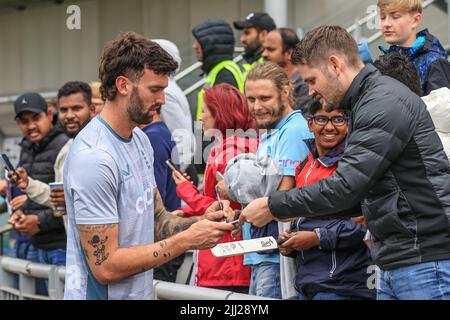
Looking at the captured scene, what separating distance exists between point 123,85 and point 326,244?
158cm

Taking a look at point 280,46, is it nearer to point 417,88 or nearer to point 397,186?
point 417,88

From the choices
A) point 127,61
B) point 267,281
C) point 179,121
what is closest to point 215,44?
point 179,121

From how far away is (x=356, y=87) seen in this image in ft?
13.2

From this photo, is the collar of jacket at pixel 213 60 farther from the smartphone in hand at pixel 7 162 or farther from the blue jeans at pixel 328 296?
the blue jeans at pixel 328 296

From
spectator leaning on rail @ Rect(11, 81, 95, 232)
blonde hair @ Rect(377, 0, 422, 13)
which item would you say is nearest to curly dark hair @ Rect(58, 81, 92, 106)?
spectator leaning on rail @ Rect(11, 81, 95, 232)

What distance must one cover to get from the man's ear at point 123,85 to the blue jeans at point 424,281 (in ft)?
4.98

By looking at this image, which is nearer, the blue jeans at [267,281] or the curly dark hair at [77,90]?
the blue jeans at [267,281]

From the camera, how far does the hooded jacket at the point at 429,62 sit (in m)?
5.08

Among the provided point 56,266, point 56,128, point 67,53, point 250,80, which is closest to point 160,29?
point 67,53

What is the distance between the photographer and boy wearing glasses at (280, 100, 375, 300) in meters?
4.92

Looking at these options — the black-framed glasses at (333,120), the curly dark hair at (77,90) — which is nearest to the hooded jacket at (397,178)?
the black-framed glasses at (333,120)

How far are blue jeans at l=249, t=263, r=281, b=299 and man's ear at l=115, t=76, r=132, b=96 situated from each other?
5.43 ft
